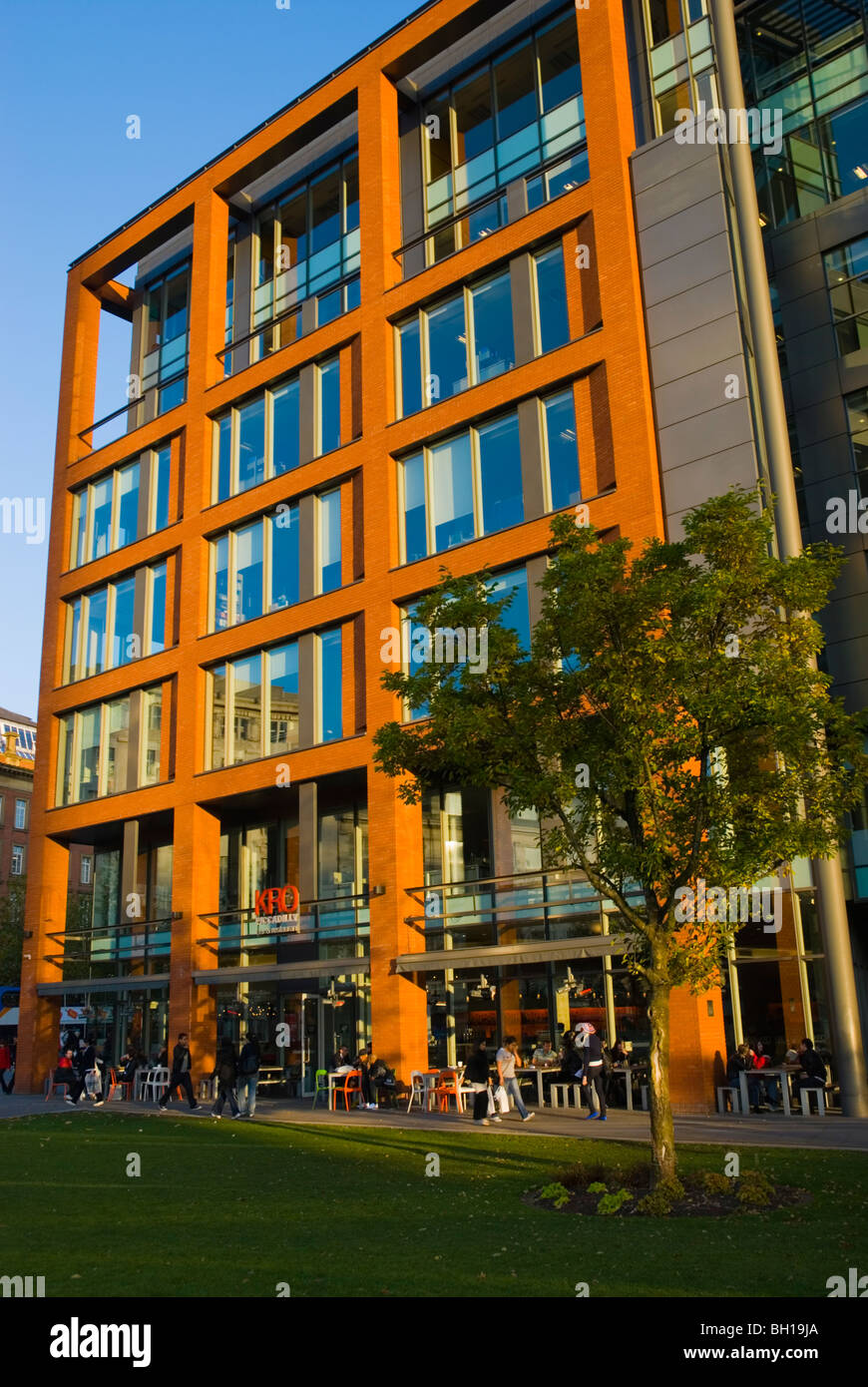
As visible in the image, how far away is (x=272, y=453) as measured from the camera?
36.3 meters

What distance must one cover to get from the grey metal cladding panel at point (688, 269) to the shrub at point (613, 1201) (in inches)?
796

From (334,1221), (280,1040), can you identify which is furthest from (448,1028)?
(334,1221)

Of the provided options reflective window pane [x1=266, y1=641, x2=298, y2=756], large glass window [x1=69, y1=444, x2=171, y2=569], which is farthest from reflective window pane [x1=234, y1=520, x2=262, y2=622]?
large glass window [x1=69, y1=444, x2=171, y2=569]

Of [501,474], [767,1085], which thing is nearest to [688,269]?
[501,474]

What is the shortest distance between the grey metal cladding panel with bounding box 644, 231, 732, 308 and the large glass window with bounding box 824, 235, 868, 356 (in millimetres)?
3975

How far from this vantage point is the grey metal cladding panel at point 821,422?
27734mm

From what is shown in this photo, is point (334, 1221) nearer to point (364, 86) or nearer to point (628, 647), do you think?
point (628, 647)

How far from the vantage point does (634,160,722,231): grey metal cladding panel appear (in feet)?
86.5

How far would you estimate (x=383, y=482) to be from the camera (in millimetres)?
31875

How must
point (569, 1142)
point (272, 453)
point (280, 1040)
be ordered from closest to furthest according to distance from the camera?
point (569, 1142)
point (280, 1040)
point (272, 453)

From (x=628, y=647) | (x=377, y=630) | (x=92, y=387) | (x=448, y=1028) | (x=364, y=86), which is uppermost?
(x=364, y=86)

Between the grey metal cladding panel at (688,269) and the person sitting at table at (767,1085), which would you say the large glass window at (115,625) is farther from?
the person sitting at table at (767,1085)

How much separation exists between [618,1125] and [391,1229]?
1073cm
